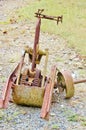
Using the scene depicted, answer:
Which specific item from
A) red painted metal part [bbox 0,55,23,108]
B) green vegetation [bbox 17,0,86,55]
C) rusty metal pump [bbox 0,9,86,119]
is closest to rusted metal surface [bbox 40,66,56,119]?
rusty metal pump [bbox 0,9,86,119]

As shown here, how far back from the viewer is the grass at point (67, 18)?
956 cm

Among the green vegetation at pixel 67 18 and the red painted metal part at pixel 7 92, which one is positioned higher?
the green vegetation at pixel 67 18

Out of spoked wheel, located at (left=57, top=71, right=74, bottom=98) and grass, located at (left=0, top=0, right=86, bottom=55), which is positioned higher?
grass, located at (left=0, top=0, right=86, bottom=55)

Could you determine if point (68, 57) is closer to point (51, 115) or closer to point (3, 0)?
point (51, 115)

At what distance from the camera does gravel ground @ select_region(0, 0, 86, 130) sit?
5.25 m

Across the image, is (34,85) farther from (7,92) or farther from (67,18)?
(67,18)

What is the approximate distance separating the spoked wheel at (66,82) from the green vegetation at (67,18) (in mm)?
2698

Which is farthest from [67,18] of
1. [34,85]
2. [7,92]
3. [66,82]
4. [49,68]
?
[7,92]

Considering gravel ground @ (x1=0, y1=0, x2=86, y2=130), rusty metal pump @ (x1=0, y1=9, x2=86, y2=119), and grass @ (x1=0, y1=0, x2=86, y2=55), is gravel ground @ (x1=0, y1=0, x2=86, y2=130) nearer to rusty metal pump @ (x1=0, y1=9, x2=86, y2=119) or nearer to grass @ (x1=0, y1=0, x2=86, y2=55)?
rusty metal pump @ (x1=0, y1=9, x2=86, y2=119)

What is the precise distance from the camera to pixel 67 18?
11.7 metres

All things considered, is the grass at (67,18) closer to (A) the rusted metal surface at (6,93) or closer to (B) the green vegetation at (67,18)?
(B) the green vegetation at (67,18)

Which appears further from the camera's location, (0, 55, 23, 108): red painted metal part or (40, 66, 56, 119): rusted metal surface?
(0, 55, 23, 108): red painted metal part

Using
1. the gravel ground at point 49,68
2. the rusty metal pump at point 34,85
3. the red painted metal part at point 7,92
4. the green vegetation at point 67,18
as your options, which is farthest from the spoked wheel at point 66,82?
the green vegetation at point 67,18

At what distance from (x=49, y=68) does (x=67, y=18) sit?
4.50 meters
